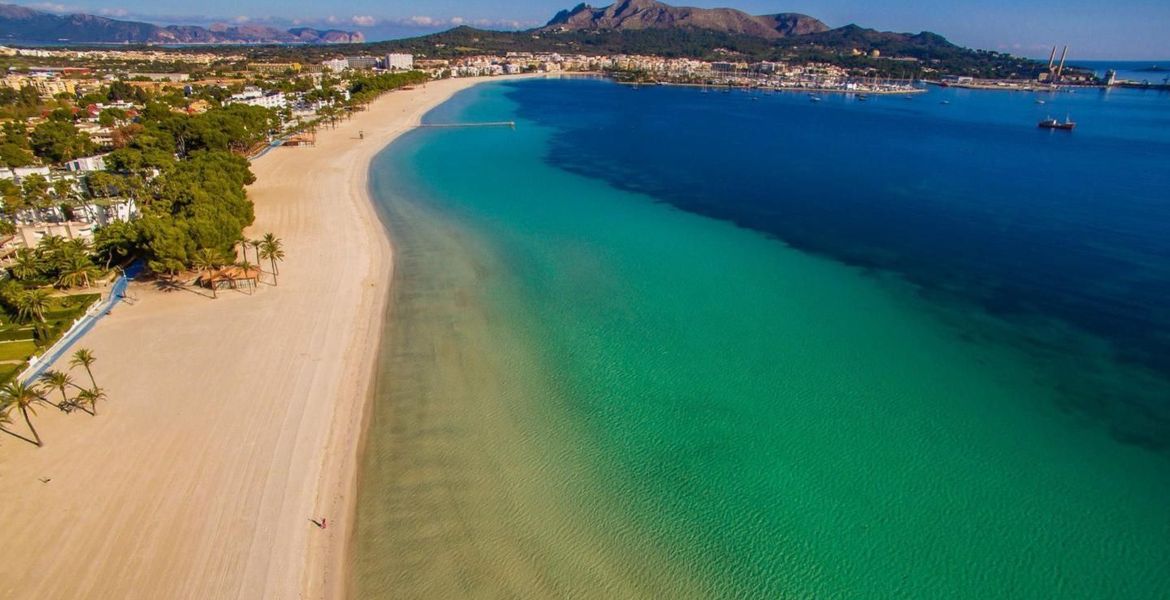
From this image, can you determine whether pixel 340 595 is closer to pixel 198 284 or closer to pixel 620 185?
pixel 198 284

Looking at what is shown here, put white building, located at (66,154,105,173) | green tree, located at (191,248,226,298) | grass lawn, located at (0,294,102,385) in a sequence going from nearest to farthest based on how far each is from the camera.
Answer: grass lawn, located at (0,294,102,385), green tree, located at (191,248,226,298), white building, located at (66,154,105,173)

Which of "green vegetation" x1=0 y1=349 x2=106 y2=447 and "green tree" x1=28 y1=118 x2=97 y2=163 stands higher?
"green tree" x1=28 y1=118 x2=97 y2=163

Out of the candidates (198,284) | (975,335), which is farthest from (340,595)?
(975,335)

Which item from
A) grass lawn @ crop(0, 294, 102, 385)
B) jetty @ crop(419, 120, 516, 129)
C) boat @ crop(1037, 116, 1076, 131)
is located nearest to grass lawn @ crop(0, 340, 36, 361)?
grass lawn @ crop(0, 294, 102, 385)

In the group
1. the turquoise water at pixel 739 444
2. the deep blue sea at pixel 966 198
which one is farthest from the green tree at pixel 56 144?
the deep blue sea at pixel 966 198

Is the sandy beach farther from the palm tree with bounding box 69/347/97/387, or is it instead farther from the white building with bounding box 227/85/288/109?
the white building with bounding box 227/85/288/109

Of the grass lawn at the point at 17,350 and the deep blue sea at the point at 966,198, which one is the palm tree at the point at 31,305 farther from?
the deep blue sea at the point at 966,198

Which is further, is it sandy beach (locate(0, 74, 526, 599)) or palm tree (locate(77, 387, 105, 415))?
palm tree (locate(77, 387, 105, 415))

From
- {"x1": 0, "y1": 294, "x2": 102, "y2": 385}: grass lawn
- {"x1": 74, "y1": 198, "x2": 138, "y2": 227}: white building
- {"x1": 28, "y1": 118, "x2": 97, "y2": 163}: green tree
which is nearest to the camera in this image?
{"x1": 0, "y1": 294, "x2": 102, "y2": 385}: grass lawn
